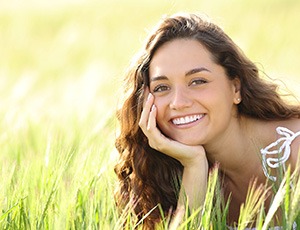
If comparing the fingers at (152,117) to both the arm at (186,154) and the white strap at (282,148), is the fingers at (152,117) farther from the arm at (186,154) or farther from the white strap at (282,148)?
the white strap at (282,148)

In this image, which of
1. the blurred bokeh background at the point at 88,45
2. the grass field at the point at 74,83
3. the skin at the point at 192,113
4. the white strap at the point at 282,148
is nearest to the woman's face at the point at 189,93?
the skin at the point at 192,113

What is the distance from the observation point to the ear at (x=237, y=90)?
3.32 meters

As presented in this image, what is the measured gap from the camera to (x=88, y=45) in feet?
38.1

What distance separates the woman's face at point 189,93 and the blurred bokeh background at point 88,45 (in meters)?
1.22

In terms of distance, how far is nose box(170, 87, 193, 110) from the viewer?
10.1 ft

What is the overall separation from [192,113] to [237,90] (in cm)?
34

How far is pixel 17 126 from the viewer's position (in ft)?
14.3

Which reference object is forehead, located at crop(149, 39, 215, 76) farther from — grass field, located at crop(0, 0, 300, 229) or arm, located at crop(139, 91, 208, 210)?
grass field, located at crop(0, 0, 300, 229)

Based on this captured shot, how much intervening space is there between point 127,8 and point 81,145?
460 inches

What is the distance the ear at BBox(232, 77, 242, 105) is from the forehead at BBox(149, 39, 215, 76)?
17cm

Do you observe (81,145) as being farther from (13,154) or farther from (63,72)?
(63,72)

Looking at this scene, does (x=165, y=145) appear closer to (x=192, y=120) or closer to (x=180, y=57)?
(x=192, y=120)

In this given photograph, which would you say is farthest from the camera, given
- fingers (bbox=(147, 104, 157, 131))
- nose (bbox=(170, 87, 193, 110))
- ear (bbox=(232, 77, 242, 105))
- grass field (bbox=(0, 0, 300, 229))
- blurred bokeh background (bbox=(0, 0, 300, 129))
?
blurred bokeh background (bbox=(0, 0, 300, 129))

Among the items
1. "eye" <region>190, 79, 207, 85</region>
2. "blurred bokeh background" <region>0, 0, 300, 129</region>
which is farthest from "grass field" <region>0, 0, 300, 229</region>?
"eye" <region>190, 79, 207, 85</region>
